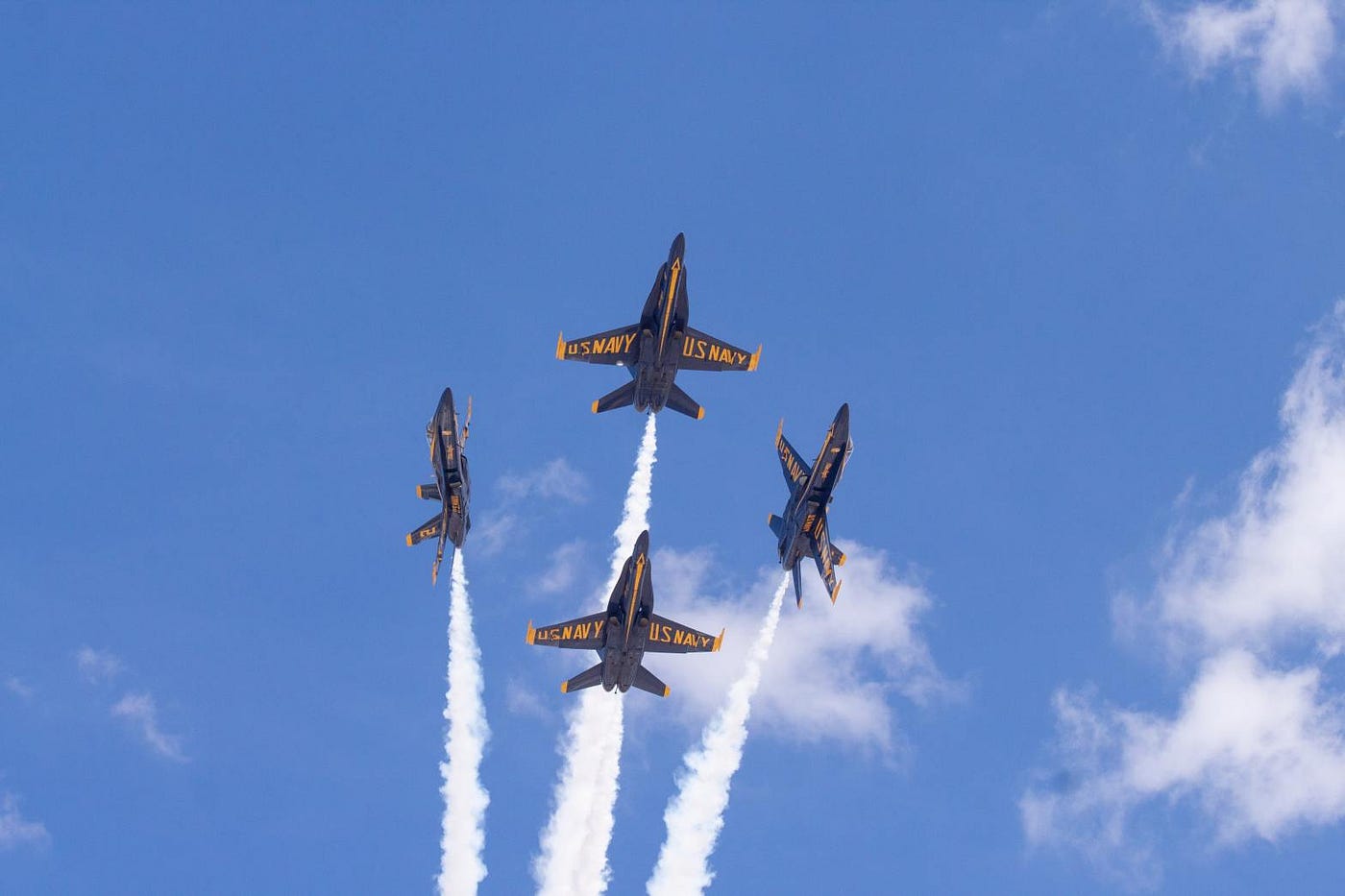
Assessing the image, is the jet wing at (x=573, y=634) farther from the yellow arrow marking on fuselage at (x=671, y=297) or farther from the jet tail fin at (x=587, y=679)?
the yellow arrow marking on fuselage at (x=671, y=297)

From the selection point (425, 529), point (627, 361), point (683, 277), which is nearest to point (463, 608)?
point (425, 529)

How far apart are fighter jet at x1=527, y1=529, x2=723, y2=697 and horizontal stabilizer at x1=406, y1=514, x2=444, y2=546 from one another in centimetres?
1448

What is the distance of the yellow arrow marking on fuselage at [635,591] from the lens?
418 feet

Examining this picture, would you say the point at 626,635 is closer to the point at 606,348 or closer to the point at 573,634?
the point at 573,634

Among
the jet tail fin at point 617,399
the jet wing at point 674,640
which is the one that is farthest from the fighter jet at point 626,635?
the jet tail fin at point 617,399

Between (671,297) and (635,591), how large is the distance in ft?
79.4

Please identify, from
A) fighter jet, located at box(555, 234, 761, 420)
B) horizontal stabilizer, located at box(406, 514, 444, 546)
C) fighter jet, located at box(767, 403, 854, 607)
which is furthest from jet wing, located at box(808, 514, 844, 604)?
horizontal stabilizer, located at box(406, 514, 444, 546)

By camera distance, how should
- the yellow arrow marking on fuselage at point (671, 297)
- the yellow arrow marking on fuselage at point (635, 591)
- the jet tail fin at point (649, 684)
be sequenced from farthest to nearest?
the jet tail fin at point (649, 684)
the yellow arrow marking on fuselage at point (671, 297)
the yellow arrow marking on fuselage at point (635, 591)

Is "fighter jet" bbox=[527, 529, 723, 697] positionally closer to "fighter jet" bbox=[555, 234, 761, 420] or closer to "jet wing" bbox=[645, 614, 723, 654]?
"jet wing" bbox=[645, 614, 723, 654]

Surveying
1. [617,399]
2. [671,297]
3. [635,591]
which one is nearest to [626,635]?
[635,591]

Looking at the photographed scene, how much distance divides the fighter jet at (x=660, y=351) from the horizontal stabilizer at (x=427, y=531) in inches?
682

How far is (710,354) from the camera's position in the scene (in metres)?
137

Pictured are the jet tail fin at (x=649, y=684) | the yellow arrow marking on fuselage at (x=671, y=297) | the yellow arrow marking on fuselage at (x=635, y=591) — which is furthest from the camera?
the jet tail fin at (x=649, y=684)

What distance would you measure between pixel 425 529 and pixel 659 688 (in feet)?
82.1
